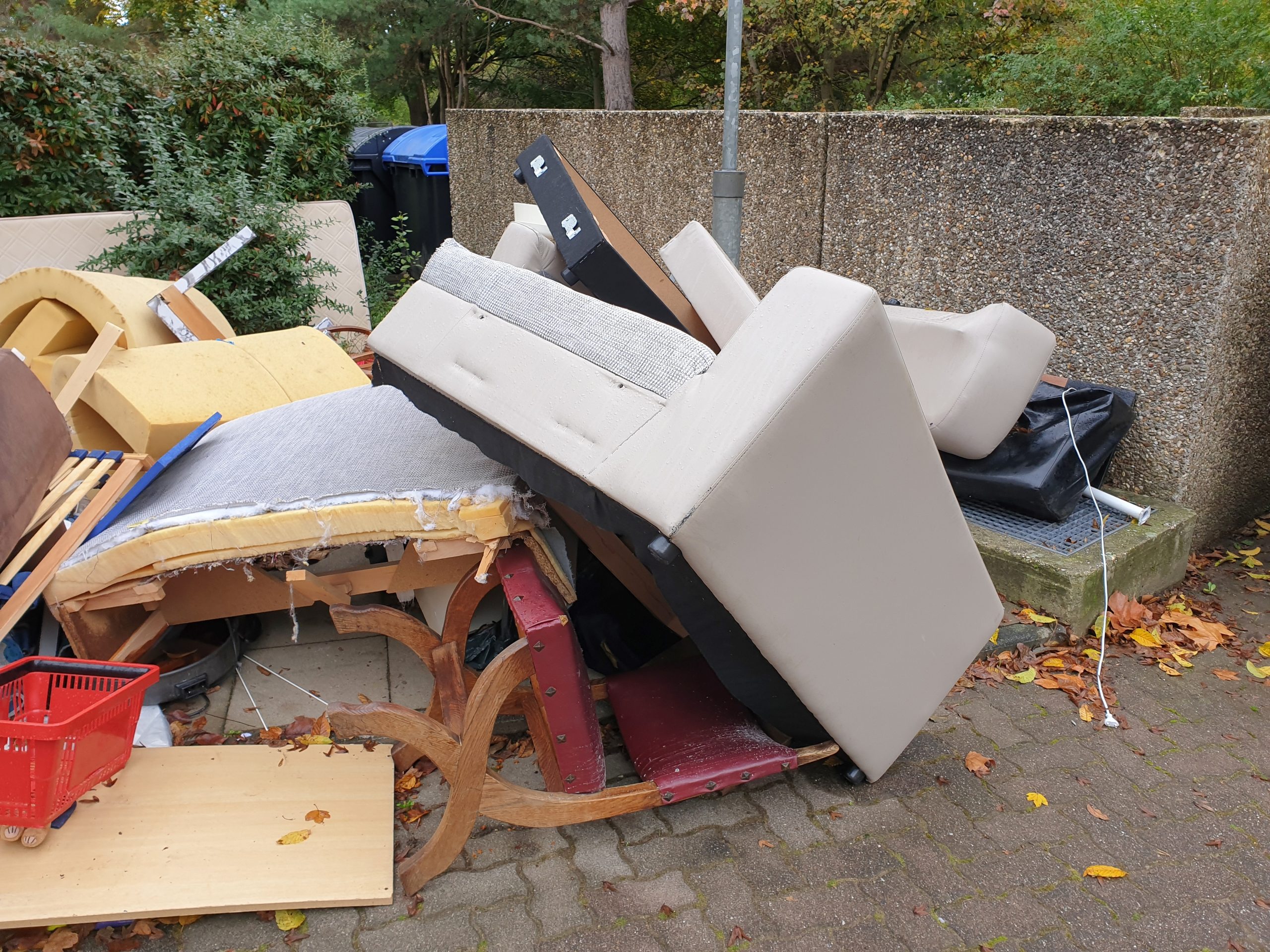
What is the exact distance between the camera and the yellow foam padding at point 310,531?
2.29 m

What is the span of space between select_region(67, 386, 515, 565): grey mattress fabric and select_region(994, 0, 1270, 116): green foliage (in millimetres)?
3938

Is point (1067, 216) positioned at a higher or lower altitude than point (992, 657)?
higher

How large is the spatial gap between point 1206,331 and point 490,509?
9.30 feet

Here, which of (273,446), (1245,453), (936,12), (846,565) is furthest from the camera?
(936,12)

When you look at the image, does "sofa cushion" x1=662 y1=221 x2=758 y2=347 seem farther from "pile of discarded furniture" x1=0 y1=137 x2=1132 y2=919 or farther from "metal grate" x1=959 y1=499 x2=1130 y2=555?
"metal grate" x1=959 y1=499 x2=1130 y2=555

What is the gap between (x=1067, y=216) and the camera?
3.57 m

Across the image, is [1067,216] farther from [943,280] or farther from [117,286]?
[117,286]

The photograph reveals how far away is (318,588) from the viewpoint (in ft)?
7.98

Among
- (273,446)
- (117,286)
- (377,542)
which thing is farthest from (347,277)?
(377,542)

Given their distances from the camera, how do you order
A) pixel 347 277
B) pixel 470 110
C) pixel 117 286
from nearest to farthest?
1. pixel 117 286
2. pixel 347 277
3. pixel 470 110

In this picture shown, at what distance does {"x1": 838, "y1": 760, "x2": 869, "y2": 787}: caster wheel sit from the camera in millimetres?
2432

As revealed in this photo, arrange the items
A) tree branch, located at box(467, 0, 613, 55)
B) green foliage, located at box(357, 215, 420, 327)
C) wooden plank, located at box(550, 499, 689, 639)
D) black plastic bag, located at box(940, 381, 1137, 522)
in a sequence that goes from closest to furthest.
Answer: wooden plank, located at box(550, 499, 689, 639) < black plastic bag, located at box(940, 381, 1137, 522) < green foliage, located at box(357, 215, 420, 327) < tree branch, located at box(467, 0, 613, 55)

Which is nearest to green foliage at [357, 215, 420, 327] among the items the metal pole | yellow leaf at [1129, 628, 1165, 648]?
the metal pole

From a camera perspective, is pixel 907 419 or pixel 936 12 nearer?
pixel 907 419
